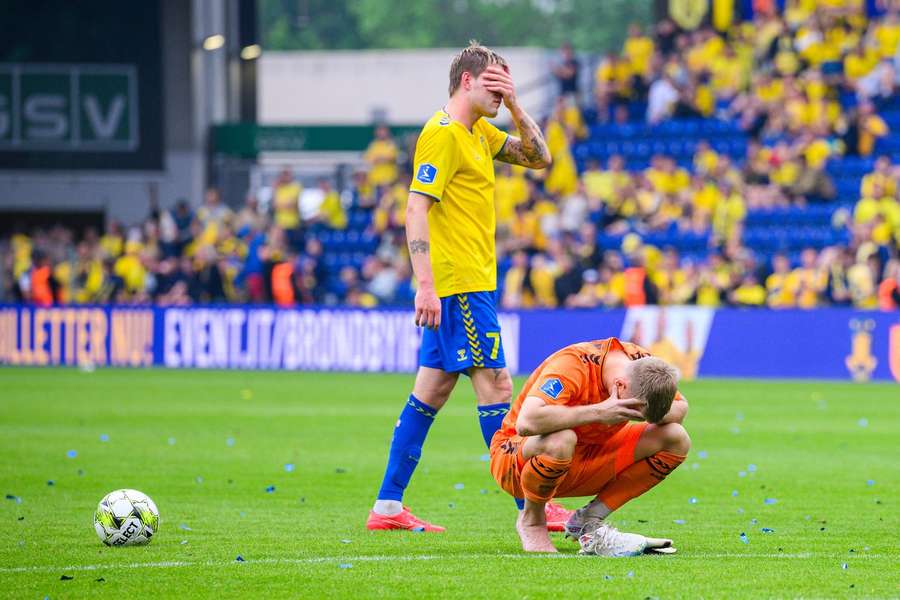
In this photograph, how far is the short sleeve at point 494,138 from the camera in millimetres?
8484

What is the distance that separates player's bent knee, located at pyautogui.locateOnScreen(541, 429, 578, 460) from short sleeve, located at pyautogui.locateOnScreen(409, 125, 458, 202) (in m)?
1.54

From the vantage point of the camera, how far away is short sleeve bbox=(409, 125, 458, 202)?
8094mm

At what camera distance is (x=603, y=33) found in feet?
245

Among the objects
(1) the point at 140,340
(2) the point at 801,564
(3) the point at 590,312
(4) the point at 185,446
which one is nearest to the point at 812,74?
(3) the point at 590,312

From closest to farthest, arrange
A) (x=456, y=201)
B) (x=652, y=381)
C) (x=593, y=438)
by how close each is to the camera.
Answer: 1. (x=652, y=381)
2. (x=593, y=438)
3. (x=456, y=201)

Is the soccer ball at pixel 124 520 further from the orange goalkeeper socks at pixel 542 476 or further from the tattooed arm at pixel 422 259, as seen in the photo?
the orange goalkeeper socks at pixel 542 476

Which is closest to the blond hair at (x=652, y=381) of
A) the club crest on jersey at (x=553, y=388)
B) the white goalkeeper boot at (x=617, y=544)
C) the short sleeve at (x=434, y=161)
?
the club crest on jersey at (x=553, y=388)

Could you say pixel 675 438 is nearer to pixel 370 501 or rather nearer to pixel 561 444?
pixel 561 444

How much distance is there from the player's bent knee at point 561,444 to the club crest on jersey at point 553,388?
17cm

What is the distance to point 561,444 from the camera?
7199 mm

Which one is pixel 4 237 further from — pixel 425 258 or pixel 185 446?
pixel 425 258

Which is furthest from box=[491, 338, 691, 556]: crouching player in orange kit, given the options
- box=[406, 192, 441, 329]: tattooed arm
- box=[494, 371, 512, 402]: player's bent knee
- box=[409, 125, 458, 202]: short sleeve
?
box=[409, 125, 458, 202]: short sleeve

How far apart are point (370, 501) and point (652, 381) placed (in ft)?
11.1

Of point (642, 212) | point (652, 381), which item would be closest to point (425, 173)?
point (652, 381)
